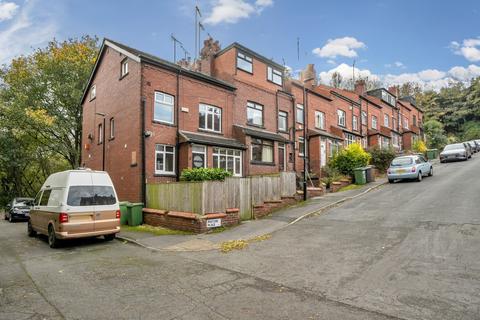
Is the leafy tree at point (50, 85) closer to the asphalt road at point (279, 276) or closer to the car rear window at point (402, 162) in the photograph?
the asphalt road at point (279, 276)

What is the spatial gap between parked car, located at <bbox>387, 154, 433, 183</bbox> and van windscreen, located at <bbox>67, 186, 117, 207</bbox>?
16.8 m

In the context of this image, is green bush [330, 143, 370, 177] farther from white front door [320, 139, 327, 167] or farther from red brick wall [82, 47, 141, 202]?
red brick wall [82, 47, 141, 202]

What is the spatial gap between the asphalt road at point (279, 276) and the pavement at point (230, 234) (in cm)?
63

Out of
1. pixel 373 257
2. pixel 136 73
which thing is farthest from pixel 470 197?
pixel 136 73

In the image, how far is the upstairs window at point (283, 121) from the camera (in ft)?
85.3

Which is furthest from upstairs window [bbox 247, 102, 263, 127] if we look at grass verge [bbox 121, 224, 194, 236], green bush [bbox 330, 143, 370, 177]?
grass verge [bbox 121, 224, 194, 236]

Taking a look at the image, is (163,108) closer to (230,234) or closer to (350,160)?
(230,234)

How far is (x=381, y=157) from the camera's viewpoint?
26391 mm

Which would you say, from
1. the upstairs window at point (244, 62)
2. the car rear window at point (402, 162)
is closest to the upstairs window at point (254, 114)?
the upstairs window at point (244, 62)

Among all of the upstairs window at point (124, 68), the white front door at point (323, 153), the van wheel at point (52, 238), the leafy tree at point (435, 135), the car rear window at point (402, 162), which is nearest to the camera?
the van wheel at point (52, 238)

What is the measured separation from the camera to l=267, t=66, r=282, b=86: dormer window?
86.4 ft

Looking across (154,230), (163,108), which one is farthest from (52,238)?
(163,108)

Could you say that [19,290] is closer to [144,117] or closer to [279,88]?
[144,117]

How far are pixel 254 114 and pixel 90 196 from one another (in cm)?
1509
